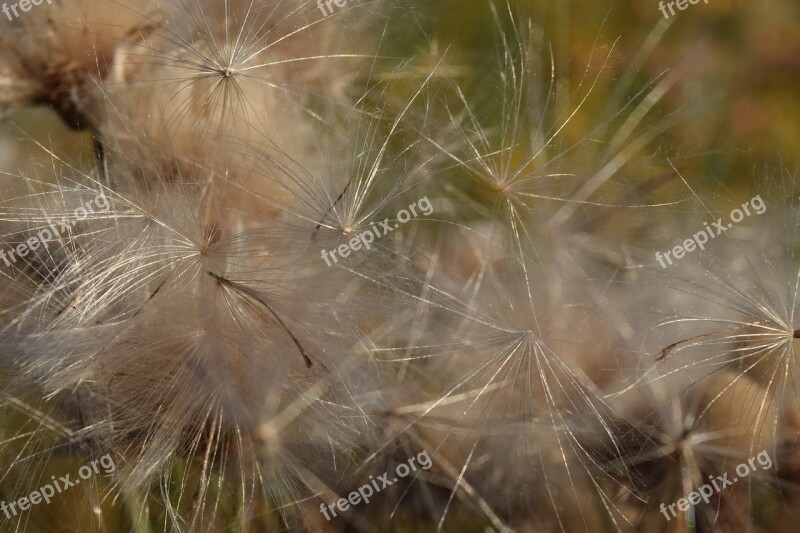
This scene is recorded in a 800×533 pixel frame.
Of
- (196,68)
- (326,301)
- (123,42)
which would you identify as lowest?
(326,301)

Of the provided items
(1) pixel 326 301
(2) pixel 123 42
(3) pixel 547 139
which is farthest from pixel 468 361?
(2) pixel 123 42

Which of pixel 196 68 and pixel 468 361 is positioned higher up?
pixel 196 68

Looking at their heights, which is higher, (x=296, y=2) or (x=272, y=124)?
(x=296, y=2)

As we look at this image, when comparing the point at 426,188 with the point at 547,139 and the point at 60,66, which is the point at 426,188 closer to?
the point at 547,139

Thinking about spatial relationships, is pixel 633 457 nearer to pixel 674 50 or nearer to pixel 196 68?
pixel 674 50

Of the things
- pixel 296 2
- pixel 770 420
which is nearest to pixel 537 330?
pixel 770 420

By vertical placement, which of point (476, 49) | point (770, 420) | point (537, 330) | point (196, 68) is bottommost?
point (770, 420)

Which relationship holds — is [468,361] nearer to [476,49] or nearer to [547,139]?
[547,139]
